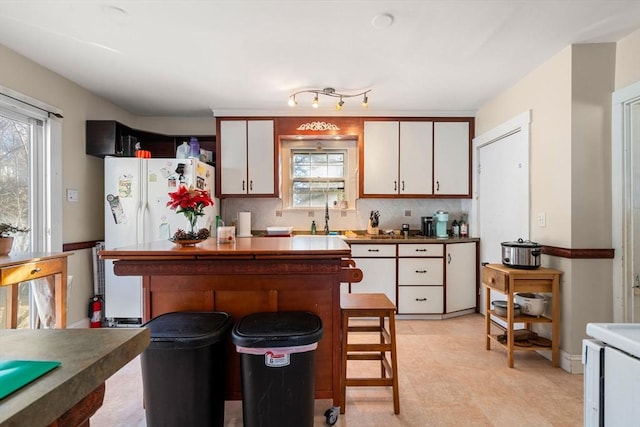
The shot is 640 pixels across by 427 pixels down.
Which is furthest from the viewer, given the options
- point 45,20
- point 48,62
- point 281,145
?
point 281,145

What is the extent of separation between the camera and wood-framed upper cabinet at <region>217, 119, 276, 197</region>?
393 cm

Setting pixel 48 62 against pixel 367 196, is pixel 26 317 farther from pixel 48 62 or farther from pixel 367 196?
pixel 367 196

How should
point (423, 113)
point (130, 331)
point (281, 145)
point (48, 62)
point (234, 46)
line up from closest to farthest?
point (130, 331) < point (234, 46) < point (48, 62) < point (423, 113) < point (281, 145)

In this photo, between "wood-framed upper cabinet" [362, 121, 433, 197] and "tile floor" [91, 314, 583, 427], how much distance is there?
192 cm

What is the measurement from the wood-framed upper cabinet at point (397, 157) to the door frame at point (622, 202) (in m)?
1.80

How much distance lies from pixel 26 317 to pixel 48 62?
2206 millimetres

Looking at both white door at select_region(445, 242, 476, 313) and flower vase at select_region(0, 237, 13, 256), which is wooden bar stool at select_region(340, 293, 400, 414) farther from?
flower vase at select_region(0, 237, 13, 256)

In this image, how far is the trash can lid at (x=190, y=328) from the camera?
1.48 m

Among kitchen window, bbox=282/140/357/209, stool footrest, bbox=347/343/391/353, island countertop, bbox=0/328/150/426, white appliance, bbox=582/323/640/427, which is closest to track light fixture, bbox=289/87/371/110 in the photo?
kitchen window, bbox=282/140/357/209

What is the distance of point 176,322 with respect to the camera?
1.62 meters

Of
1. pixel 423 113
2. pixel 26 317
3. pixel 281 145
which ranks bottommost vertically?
pixel 26 317

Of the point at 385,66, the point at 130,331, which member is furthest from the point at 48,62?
the point at 130,331

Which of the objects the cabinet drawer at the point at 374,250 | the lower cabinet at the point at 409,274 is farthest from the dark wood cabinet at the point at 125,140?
the lower cabinet at the point at 409,274

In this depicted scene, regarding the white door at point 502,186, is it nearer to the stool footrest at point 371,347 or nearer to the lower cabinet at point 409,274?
the lower cabinet at point 409,274
